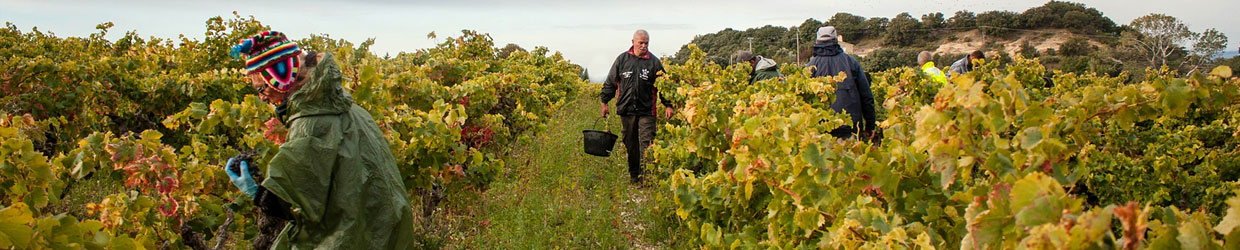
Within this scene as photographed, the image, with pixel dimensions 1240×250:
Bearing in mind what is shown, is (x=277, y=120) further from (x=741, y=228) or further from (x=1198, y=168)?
(x=1198, y=168)

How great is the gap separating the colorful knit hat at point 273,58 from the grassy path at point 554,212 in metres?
2.62

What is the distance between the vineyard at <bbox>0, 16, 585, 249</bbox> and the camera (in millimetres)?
2637

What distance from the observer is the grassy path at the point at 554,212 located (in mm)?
5289

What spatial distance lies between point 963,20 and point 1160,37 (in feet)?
73.1

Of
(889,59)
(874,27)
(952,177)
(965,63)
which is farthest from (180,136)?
(874,27)

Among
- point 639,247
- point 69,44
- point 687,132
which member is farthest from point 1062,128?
point 69,44

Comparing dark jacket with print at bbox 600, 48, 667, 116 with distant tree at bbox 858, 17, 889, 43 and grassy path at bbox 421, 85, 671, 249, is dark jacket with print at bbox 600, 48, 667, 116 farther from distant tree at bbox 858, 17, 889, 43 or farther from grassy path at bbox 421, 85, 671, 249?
distant tree at bbox 858, 17, 889, 43

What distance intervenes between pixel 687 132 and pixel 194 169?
112 inches

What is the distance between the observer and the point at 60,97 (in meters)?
6.69

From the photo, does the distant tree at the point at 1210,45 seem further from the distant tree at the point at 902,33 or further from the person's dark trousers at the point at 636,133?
the person's dark trousers at the point at 636,133

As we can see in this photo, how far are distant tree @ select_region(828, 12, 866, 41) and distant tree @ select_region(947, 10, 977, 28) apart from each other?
7900 mm

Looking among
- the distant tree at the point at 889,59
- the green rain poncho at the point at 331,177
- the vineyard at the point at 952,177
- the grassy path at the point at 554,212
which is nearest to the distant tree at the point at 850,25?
the distant tree at the point at 889,59

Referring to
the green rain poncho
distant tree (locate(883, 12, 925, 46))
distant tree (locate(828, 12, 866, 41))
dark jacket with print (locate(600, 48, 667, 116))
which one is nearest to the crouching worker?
the green rain poncho

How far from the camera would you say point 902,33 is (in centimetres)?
6656
